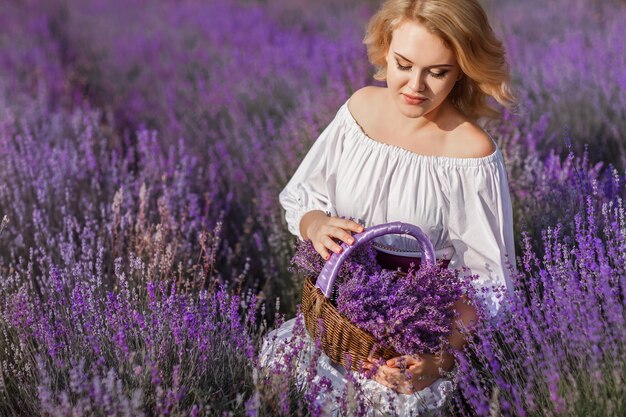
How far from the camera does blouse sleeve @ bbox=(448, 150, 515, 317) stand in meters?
2.29

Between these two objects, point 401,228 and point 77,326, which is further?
point 77,326

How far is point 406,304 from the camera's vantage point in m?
2.05

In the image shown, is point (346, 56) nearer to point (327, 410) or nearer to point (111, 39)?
point (111, 39)

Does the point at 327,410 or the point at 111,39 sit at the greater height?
the point at 327,410

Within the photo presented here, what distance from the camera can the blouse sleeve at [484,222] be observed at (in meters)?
2.29

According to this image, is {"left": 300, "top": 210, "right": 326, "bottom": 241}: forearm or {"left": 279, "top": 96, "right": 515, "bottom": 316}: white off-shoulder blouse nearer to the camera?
{"left": 279, "top": 96, "right": 515, "bottom": 316}: white off-shoulder blouse

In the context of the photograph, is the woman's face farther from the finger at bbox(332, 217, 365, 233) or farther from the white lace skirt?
the white lace skirt

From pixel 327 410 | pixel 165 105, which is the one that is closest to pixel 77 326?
pixel 327 410

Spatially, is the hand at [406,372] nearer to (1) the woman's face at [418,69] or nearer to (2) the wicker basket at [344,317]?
(2) the wicker basket at [344,317]

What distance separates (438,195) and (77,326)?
118cm

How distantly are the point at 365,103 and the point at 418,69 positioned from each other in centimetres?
36

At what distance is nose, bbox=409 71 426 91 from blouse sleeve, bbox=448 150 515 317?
0.93 feet

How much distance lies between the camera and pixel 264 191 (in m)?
3.62

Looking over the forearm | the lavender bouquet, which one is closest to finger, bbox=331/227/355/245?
the lavender bouquet
